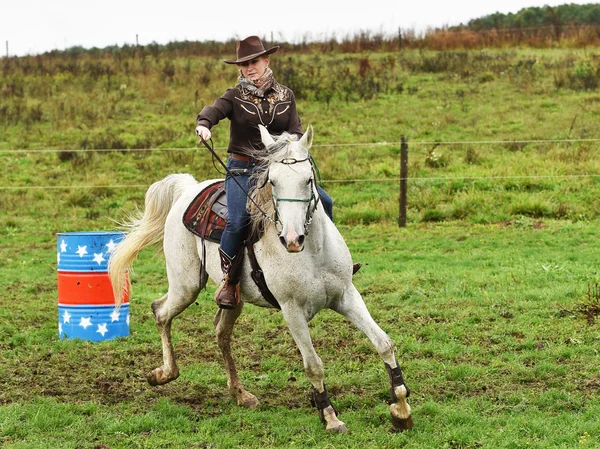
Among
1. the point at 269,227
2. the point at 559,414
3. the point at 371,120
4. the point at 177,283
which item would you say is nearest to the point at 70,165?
the point at 371,120

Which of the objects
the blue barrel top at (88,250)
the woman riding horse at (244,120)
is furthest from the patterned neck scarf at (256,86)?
the blue barrel top at (88,250)

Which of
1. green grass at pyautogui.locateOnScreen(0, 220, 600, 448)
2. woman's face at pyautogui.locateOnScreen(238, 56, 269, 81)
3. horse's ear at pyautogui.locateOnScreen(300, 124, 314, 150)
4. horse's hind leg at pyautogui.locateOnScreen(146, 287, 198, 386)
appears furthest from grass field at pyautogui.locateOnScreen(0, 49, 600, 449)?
woman's face at pyautogui.locateOnScreen(238, 56, 269, 81)

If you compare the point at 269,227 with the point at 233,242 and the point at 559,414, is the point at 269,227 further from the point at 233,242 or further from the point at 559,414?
the point at 559,414

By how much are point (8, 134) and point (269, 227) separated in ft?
54.0

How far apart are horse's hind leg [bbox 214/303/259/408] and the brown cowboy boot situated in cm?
49

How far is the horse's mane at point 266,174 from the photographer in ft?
15.9

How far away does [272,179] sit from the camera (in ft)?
15.7

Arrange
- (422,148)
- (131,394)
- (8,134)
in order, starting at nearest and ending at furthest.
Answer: (131,394) < (422,148) < (8,134)

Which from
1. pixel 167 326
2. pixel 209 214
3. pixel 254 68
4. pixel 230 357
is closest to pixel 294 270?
pixel 209 214

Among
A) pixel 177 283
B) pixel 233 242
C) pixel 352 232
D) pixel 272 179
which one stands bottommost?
pixel 352 232

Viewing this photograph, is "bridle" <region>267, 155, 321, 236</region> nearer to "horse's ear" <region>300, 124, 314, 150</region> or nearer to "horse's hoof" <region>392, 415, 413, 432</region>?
"horse's ear" <region>300, 124, 314, 150</region>

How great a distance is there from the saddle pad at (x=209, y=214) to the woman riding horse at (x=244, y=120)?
272mm

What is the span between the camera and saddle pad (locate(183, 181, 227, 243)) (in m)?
5.93

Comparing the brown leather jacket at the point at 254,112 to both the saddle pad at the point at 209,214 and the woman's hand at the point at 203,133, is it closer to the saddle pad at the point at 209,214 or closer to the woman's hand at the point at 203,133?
the woman's hand at the point at 203,133
